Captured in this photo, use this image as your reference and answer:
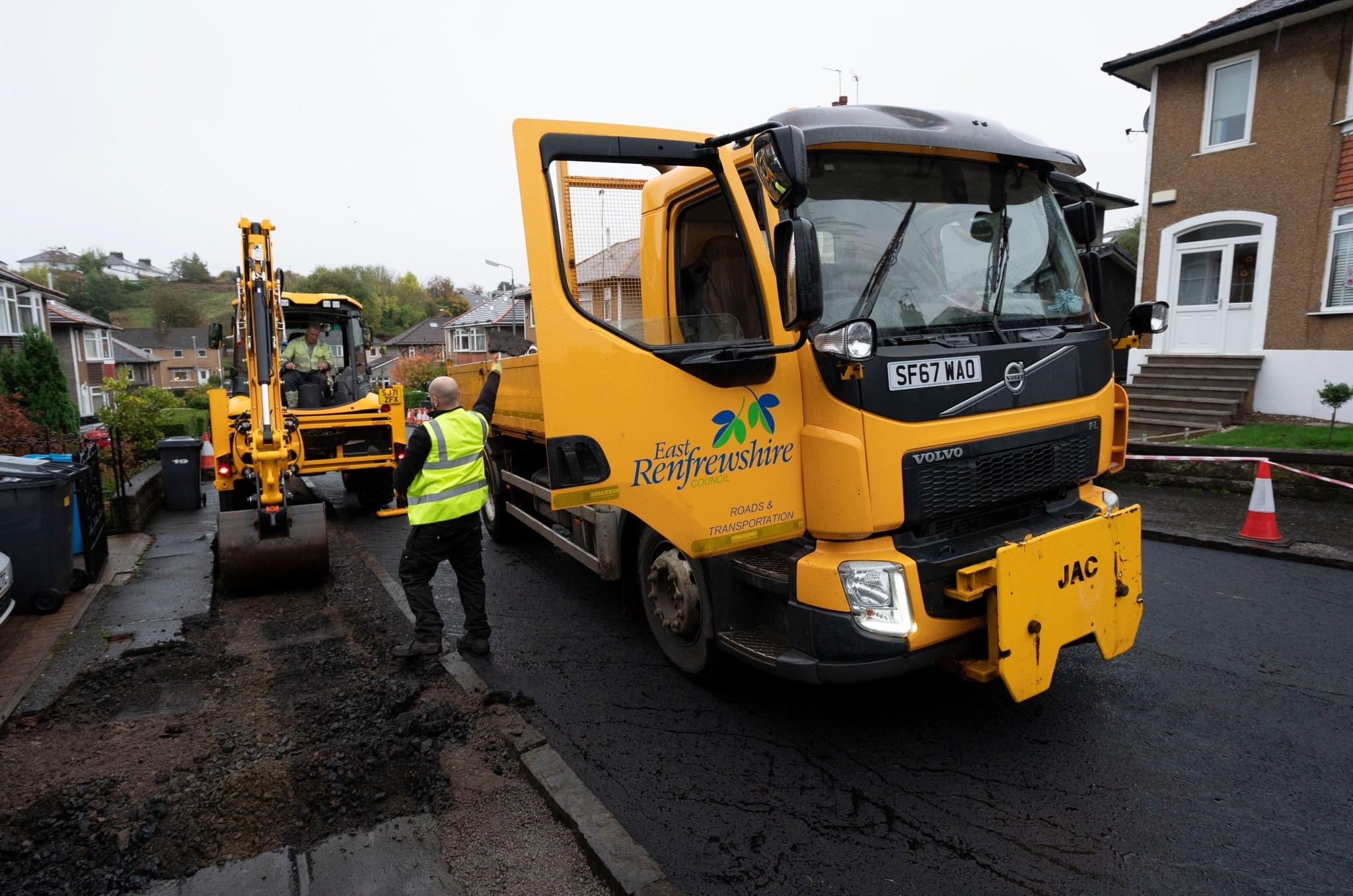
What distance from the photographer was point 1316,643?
4516 mm

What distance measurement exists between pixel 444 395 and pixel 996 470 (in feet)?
10.2

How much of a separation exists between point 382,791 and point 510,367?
3.37 meters

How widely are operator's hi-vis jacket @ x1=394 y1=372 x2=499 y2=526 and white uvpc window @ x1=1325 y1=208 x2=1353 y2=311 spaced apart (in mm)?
12958

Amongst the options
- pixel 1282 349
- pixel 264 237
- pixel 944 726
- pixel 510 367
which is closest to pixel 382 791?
pixel 944 726

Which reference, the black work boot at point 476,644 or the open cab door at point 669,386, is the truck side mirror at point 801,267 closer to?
the open cab door at point 669,386

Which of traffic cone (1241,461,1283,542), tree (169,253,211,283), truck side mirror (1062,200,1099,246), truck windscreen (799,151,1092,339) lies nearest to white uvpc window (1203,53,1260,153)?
traffic cone (1241,461,1283,542)

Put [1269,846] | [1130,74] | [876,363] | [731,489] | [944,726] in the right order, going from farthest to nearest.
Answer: [1130,74]
[944,726]
[731,489]
[876,363]
[1269,846]

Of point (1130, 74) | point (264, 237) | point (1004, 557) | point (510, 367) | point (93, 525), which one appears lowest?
point (93, 525)

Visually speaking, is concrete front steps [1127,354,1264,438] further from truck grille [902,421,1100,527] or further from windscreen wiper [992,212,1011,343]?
windscreen wiper [992,212,1011,343]

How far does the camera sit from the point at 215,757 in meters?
3.52

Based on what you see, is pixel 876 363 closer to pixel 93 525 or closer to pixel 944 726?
pixel 944 726

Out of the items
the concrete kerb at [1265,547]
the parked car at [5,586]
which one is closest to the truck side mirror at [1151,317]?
the concrete kerb at [1265,547]

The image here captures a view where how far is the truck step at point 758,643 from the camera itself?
3322 millimetres

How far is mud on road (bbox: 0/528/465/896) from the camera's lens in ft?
9.45
